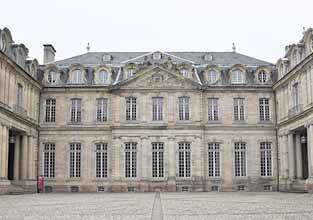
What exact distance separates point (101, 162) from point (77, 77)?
6713 mm

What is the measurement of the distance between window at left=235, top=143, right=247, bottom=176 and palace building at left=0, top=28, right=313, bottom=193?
7 cm

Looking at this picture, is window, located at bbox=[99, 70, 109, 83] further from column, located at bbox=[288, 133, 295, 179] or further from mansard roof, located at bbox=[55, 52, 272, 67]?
column, located at bbox=[288, 133, 295, 179]

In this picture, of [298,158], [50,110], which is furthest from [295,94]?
[50,110]

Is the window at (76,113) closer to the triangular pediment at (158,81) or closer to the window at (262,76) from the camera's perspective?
the triangular pediment at (158,81)

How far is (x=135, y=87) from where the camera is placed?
3578cm

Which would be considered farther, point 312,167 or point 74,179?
point 74,179

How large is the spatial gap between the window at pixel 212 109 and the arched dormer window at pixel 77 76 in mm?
9837

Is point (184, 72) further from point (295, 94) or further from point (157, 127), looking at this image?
point (295, 94)

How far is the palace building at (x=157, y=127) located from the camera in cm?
3503

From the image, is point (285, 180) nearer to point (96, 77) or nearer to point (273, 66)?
point (273, 66)

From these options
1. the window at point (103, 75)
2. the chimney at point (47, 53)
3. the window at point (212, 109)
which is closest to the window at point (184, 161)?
the window at point (212, 109)

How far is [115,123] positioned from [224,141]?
8.17m

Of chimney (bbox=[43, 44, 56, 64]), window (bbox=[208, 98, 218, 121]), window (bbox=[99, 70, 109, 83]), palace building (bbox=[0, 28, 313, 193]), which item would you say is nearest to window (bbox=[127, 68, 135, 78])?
palace building (bbox=[0, 28, 313, 193])

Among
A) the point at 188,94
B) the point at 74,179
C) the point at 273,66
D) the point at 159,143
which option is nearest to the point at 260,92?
the point at 273,66
